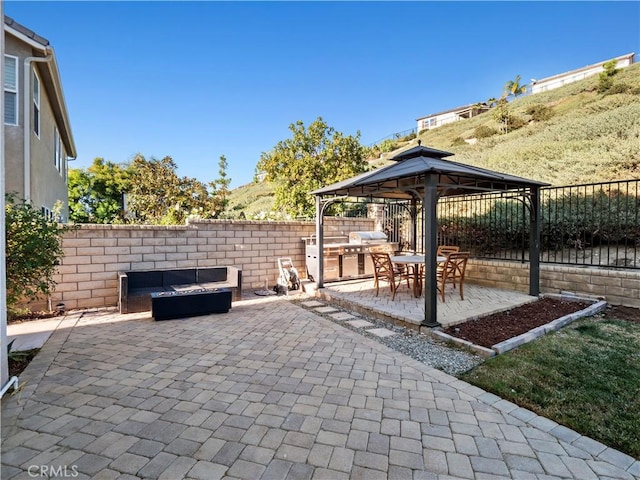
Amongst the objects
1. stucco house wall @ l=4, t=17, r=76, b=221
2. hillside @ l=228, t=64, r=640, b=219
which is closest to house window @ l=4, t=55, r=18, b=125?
stucco house wall @ l=4, t=17, r=76, b=221

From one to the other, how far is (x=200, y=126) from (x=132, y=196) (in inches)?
195

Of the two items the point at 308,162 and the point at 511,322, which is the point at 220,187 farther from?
the point at 511,322

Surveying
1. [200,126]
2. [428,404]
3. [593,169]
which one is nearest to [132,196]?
[200,126]

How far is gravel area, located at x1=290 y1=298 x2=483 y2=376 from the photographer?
375cm

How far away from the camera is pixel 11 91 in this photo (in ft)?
22.1

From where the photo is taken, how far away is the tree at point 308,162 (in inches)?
552

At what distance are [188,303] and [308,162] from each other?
9.58m

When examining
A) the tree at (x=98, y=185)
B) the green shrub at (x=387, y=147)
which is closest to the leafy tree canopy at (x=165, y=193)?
the tree at (x=98, y=185)

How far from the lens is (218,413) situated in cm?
269

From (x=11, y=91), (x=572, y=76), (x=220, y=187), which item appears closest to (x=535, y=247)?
(x=11, y=91)

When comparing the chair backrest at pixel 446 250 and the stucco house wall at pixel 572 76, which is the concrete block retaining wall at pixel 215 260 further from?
the stucco house wall at pixel 572 76

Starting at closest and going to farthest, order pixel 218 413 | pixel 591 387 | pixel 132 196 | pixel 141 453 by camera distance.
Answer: pixel 141 453, pixel 218 413, pixel 591 387, pixel 132 196

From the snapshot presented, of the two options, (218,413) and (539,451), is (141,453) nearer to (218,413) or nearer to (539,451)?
(218,413)

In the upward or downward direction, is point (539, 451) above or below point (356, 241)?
below
